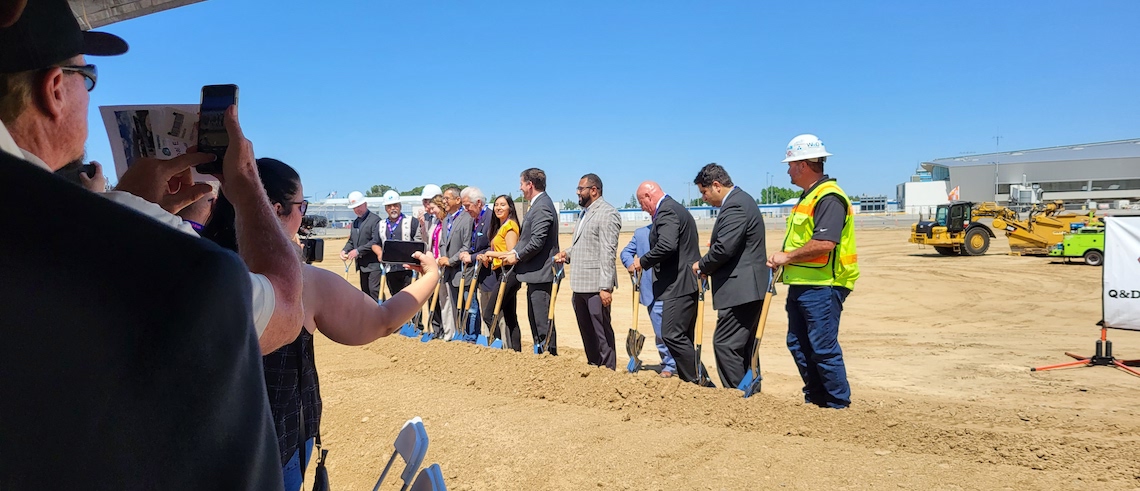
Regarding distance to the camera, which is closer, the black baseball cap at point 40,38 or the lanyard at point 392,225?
the black baseball cap at point 40,38

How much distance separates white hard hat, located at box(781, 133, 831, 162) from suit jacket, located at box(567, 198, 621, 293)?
1.98 meters

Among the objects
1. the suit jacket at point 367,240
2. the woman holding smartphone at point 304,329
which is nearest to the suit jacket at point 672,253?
the woman holding smartphone at point 304,329

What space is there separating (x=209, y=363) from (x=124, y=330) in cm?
7

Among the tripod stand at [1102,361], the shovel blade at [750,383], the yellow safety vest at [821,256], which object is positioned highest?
the yellow safety vest at [821,256]

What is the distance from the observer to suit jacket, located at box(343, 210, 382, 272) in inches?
378

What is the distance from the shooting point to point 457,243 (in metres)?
8.68

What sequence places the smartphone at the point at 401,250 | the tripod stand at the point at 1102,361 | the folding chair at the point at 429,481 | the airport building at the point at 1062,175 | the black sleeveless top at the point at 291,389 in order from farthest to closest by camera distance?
the airport building at the point at 1062,175
the tripod stand at the point at 1102,361
the smartphone at the point at 401,250
the black sleeveless top at the point at 291,389
the folding chair at the point at 429,481

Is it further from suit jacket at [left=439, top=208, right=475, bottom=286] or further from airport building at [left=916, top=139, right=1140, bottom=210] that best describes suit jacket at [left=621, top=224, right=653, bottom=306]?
airport building at [left=916, top=139, right=1140, bottom=210]

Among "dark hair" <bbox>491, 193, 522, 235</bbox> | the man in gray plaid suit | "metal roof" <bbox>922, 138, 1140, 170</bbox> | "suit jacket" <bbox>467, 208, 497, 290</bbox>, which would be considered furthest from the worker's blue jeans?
"metal roof" <bbox>922, 138, 1140, 170</bbox>

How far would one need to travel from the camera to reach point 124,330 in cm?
56

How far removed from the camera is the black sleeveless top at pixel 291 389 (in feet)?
7.02

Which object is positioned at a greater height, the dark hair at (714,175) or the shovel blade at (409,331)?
the dark hair at (714,175)

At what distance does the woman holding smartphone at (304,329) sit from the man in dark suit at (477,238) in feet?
17.9

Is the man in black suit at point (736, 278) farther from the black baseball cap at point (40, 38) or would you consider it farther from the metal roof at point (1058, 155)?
the metal roof at point (1058, 155)
